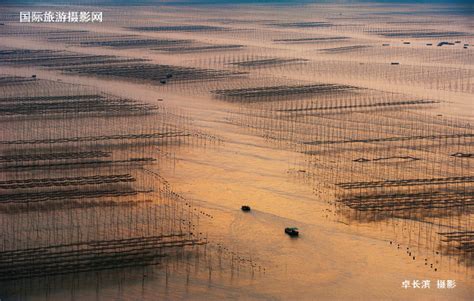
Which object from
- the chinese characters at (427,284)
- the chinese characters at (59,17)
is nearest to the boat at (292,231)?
the chinese characters at (427,284)

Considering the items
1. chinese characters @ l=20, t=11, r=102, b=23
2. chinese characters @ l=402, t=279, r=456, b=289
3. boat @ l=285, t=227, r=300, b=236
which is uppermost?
chinese characters @ l=20, t=11, r=102, b=23

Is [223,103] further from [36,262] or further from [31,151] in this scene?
[36,262]

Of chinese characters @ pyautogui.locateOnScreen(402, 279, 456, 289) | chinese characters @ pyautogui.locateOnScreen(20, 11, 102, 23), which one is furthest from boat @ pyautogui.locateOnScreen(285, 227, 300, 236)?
chinese characters @ pyautogui.locateOnScreen(20, 11, 102, 23)

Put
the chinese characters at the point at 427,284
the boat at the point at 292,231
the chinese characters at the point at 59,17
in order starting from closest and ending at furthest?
the chinese characters at the point at 427,284, the boat at the point at 292,231, the chinese characters at the point at 59,17

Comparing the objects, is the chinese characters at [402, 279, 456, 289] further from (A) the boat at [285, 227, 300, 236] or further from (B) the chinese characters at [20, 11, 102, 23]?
(B) the chinese characters at [20, 11, 102, 23]

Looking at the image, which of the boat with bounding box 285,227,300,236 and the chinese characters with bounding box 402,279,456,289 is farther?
the boat with bounding box 285,227,300,236

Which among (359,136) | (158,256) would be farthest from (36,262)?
(359,136)

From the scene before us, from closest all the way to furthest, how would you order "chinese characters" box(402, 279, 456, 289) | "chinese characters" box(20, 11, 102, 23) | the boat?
"chinese characters" box(402, 279, 456, 289), the boat, "chinese characters" box(20, 11, 102, 23)

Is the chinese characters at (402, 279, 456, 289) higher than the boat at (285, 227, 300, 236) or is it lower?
lower

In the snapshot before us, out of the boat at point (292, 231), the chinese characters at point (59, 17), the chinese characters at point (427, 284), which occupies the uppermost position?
the chinese characters at point (59, 17)

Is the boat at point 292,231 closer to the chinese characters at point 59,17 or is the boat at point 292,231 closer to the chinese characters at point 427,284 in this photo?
the chinese characters at point 427,284

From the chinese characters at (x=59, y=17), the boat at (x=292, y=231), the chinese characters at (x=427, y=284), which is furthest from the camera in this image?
the chinese characters at (x=59, y=17)
